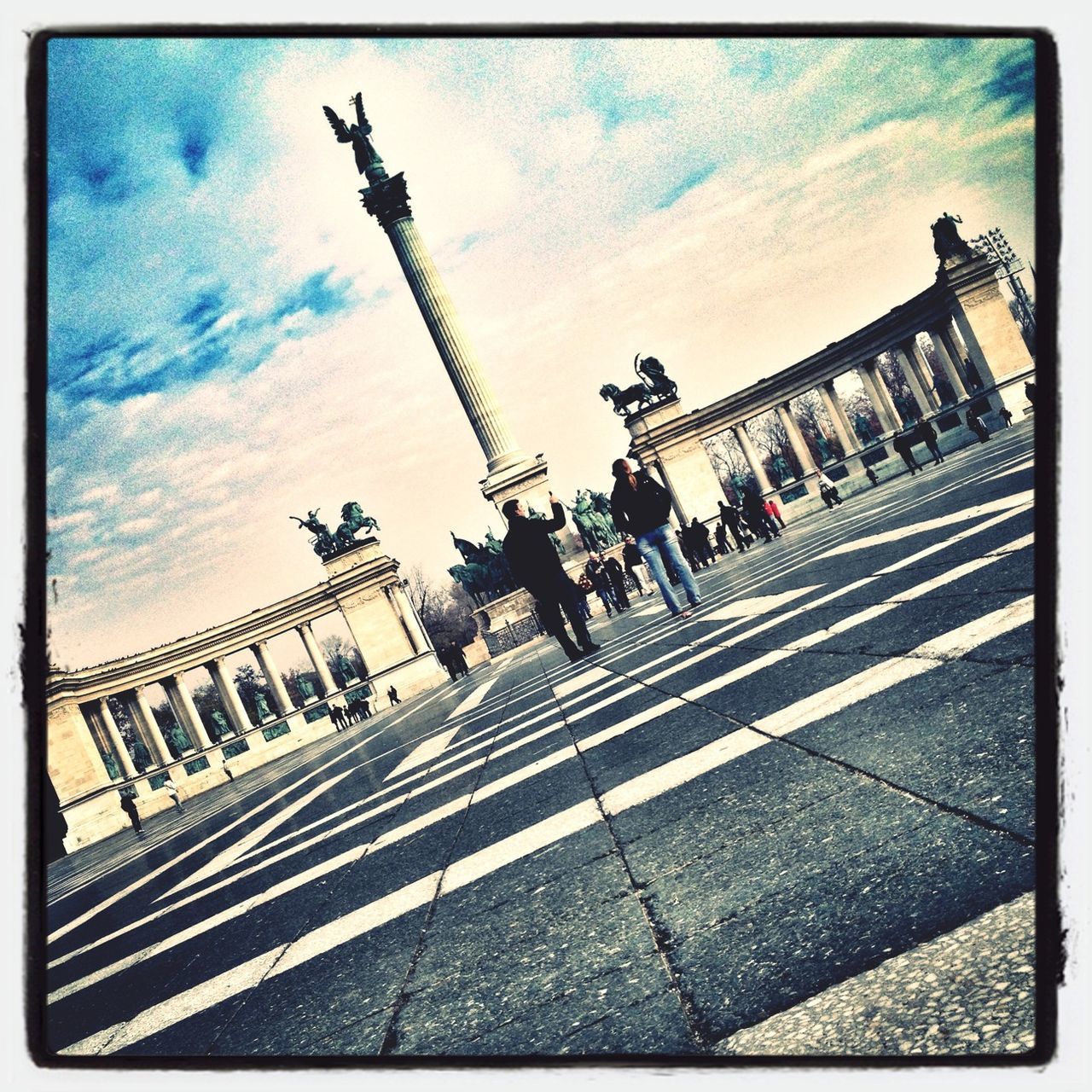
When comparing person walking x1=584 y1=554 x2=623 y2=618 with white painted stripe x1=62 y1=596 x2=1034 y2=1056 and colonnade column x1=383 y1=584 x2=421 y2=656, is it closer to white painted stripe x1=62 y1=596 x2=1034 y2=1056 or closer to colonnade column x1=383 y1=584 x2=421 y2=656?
white painted stripe x1=62 y1=596 x2=1034 y2=1056

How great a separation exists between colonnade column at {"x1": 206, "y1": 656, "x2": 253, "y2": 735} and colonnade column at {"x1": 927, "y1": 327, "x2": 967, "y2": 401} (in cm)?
4538

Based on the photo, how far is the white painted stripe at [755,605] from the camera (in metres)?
8.88

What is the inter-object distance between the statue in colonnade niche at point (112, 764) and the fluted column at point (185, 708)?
3.89 metres

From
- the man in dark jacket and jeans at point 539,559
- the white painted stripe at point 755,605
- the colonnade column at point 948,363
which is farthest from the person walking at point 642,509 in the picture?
the colonnade column at point 948,363

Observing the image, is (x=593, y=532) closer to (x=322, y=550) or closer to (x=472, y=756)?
(x=322, y=550)

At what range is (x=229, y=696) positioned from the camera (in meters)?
49.3

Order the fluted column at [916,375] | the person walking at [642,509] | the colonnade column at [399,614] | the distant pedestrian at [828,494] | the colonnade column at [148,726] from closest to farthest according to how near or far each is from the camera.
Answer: the person walking at [642,509] < the distant pedestrian at [828,494] < the colonnade column at [148,726] < the fluted column at [916,375] < the colonnade column at [399,614]

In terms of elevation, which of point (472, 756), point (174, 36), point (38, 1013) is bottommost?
point (472, 756)

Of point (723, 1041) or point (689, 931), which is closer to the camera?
point (723, 1041)

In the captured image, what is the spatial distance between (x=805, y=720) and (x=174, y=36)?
3432 mm

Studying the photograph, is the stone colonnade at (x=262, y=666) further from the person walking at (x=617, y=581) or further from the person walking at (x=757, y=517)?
the person walking at (x=617, y=581)

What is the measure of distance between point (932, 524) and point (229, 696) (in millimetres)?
46686

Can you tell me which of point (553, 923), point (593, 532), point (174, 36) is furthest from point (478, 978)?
point (593, 532)

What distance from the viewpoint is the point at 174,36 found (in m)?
1.56
